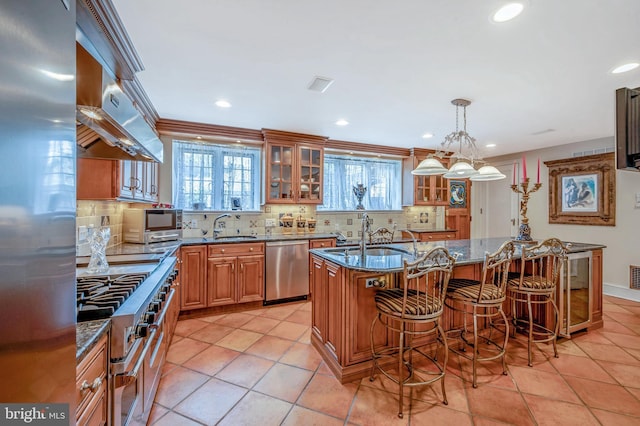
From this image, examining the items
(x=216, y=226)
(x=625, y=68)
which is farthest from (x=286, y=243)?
(x=625, y=68)

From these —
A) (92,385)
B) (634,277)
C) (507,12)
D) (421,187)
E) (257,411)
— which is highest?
(507,12)

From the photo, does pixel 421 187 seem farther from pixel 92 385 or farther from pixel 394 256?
pixel 92 385

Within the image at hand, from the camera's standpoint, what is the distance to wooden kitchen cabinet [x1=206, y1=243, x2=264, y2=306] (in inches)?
137

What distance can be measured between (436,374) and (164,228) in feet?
10.2

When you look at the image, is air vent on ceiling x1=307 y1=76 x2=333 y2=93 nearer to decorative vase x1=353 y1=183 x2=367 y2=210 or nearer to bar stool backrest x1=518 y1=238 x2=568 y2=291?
bar stool backrest x1=518 y1=238 x2=568 y2=291

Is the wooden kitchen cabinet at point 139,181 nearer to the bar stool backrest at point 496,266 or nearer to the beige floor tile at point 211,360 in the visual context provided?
the beige floor tile at point 211,360

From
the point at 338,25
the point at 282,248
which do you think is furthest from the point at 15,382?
the point at 282,248

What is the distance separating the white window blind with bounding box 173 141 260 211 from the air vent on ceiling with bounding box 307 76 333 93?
77.0 inches

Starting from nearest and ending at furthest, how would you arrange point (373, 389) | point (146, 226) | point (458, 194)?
point (373, 389)
point (146, 226)
point (458, 194)

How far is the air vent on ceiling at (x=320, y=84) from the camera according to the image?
8.20 feet

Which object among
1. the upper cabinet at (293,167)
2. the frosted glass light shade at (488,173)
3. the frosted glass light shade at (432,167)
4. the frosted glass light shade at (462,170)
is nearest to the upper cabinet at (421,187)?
the upper cabinet at (293,167)

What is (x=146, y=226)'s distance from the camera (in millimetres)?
3039

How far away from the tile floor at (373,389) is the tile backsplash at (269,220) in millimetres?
1353

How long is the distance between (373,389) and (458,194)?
16.5 ft
